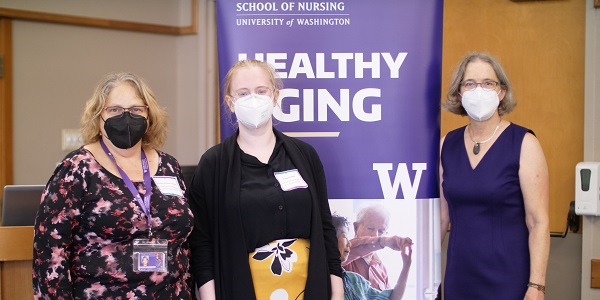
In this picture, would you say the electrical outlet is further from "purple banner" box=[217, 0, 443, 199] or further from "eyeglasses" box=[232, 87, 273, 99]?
"eyeglasses" box=[232, 87, 273, 99]

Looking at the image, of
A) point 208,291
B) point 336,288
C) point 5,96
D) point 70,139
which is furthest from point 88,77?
point 336,288

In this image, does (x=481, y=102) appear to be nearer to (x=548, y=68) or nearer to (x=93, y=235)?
(x=93, y=235)

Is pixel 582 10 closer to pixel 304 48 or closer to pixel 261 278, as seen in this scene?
pixel 304 48

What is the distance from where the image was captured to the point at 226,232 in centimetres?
222

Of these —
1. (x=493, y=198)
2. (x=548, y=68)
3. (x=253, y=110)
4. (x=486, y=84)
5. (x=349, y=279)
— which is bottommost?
(x=349, y=279)

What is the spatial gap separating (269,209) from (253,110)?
1.14 feet

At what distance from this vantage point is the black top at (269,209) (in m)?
2.19

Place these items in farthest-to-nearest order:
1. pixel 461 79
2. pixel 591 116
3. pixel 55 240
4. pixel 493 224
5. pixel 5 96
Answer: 1. pixel 5 96
2. pixel 591 116
3. pixel 461 79
4. pixel 493 224
5. pixel 55 240

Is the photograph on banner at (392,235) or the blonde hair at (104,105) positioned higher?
the blonde hair at (104,105)

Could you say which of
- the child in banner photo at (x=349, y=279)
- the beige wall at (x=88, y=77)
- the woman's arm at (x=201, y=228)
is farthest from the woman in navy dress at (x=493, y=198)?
the beige wall at (x=88, y=77)

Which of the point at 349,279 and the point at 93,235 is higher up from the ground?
the point at 93,235

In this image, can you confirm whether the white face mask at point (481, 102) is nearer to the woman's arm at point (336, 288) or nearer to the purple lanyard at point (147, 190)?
the woman's arm at point (336, 288)

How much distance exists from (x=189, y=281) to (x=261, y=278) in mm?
254

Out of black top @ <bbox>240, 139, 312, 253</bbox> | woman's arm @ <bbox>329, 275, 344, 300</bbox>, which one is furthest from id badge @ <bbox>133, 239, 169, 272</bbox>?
woman's arm @ <bbox>329, 275, 344, 300</bbox>
